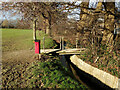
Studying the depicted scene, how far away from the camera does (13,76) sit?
4.13m

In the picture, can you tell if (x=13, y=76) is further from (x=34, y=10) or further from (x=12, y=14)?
(x=12, y=14)

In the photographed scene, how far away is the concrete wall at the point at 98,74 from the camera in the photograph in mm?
5063

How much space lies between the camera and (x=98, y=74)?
5.88 m

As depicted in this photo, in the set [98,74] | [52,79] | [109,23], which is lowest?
[98,74]

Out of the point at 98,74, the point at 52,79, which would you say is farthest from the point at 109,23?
the point at 52,79

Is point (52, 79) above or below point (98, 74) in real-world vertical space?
above

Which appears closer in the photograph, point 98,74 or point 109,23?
Result: point 98,74

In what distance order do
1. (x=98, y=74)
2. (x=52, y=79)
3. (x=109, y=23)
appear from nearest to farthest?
1. (x=52, y=79)
2. (x=98, y=74)
3. (x=109, y=23)

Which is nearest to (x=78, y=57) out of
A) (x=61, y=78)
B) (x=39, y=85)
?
(x=61, y=78)

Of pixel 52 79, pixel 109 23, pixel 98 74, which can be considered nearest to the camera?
pixel 52 79

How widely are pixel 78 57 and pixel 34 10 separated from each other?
15.5 ft

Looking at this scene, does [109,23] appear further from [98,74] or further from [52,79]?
[52,79]

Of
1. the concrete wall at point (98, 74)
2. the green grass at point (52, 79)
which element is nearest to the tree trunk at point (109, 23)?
the concrete wall at point (98, 74)

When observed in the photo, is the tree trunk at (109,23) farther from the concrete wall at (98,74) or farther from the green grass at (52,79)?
the green grass at (52,79)
